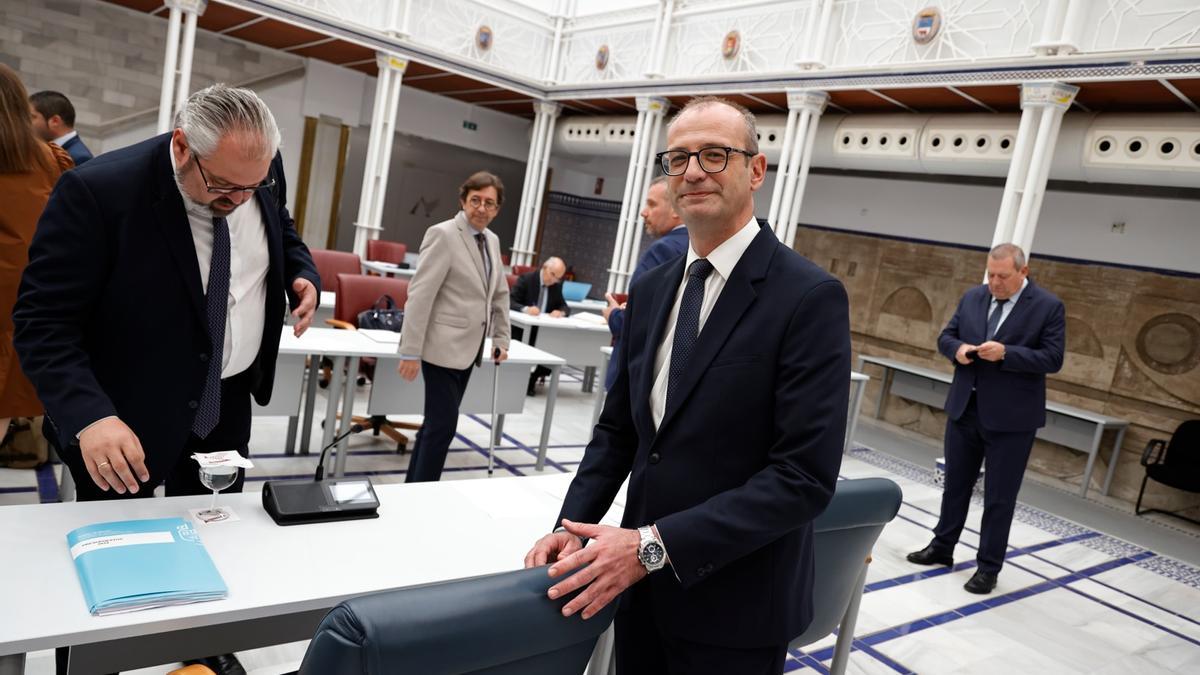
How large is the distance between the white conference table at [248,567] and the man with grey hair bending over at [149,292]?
177 millimetres

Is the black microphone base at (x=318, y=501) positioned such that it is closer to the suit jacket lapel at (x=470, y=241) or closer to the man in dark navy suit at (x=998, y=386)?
the suit jacket lapel at (x=470, y=241)

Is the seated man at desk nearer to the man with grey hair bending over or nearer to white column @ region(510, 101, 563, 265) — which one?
white column @ region(510, 101, 563, 265)

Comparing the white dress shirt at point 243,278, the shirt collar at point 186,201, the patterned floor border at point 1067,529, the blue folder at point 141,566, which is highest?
the shirt collar at point 186,201

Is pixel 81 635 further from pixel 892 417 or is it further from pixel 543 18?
pixel 543 18

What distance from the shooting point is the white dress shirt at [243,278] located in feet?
6.53

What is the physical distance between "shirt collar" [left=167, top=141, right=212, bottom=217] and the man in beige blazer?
1.99 m

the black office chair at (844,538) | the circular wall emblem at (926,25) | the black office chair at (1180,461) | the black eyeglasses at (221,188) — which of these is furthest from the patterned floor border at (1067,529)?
the black eyeglasses at (221,188)

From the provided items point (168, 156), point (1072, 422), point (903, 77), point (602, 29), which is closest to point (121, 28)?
point (602, 29)

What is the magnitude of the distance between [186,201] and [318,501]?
0.87 m

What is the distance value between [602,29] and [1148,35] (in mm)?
7575

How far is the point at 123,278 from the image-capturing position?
182 cm

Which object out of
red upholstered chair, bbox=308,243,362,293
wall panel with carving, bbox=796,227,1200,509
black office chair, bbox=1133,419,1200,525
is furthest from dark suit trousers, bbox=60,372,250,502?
wall panel with carving, bbox=796,227,1200,509

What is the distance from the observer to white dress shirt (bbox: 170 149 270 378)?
199 cm

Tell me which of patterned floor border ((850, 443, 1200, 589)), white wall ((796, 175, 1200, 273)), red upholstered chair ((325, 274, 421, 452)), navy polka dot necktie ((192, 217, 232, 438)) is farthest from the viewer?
white wall ((796, 175, 1200, 273))
